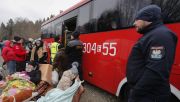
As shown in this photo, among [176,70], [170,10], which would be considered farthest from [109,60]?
[176,70]

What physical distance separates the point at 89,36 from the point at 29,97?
2.73 meters

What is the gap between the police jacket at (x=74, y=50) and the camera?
23.7 ft

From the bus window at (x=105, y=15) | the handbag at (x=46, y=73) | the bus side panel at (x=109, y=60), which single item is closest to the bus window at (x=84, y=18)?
the bus side panel at (x=109, y=60)

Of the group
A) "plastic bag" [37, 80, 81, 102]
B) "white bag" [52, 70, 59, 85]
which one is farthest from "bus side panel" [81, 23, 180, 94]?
"plastic bag" [37, 80, 81, 102]

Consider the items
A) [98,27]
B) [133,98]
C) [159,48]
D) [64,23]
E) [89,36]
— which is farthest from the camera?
[64,23]

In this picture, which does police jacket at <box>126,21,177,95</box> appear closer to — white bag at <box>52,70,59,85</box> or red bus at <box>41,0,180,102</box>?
red bus at <box>41,0,180,102</box>

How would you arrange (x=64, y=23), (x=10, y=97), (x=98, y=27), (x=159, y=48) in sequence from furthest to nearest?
(x=64, y=23), (x=98, y=27), (x=10, y=97), (x=159, y=48)

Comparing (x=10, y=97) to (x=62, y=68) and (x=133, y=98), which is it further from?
(x=133, y=98)

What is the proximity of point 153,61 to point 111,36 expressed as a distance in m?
3.55

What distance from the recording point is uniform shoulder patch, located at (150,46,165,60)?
9.61ft

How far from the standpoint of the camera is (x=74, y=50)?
7.32 m

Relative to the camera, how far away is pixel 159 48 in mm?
2955

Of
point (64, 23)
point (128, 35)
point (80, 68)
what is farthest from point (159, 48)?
point (64, 23)

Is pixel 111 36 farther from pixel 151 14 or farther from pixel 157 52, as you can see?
pixel 157 52
